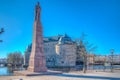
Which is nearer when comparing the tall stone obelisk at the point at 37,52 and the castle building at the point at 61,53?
the tall stone obelisk at the point at 37,52

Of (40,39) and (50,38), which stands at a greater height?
(50,38)

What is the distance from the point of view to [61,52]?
11638cm

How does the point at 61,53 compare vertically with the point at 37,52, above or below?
above

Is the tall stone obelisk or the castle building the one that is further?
the castle building

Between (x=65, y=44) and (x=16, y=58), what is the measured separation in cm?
3067

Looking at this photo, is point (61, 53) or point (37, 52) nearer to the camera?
Answer: point (37, 52)

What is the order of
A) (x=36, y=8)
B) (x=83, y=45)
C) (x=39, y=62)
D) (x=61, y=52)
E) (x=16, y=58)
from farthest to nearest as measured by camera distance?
(x=16, y=58) < (x=61, y=52) < (x=83, y=45) < (x=36, y=8) < (x=39, y=62)

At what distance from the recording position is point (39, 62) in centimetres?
3444

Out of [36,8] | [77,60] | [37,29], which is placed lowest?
[77,60]

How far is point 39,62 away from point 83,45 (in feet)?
47.1

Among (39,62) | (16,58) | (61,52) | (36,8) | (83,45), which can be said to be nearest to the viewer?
(39,62)

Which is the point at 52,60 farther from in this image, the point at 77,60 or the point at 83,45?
the point at 83,45

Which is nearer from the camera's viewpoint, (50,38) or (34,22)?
(34,22)

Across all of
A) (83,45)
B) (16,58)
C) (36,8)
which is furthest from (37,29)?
(16,58)
